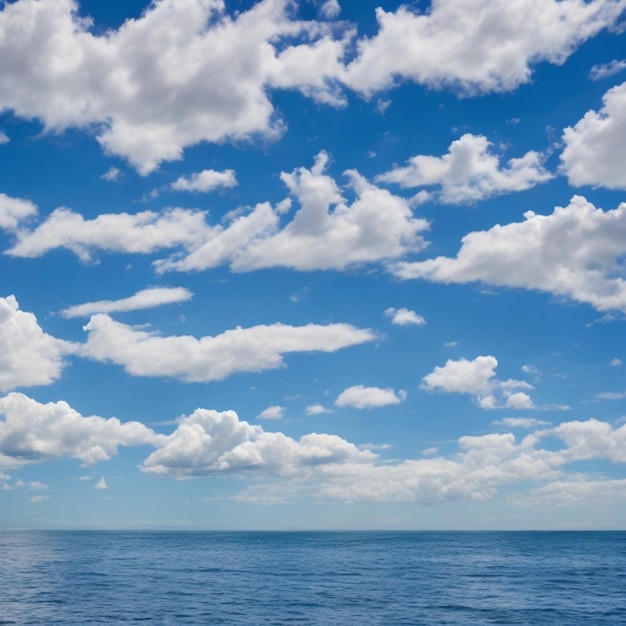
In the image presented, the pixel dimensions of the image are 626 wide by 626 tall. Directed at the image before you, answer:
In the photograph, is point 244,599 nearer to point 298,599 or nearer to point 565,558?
point 298,599

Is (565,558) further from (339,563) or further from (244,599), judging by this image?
(244,599)

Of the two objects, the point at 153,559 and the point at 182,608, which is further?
the point at 153,559

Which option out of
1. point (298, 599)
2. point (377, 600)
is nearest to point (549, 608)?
point (377, 600)

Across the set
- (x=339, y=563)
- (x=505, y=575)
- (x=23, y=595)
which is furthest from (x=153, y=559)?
(x=505, y=575)

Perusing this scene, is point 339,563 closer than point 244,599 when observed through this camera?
No

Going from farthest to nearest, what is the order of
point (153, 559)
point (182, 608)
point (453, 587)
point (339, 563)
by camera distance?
1. point (153, 559)
2. point (339, 563)
3. point (453, 587)
4. point (182, 608)

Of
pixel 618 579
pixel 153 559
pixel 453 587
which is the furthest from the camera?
pixel 153 559

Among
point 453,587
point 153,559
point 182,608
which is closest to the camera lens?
point 182,608

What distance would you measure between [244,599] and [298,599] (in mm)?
6569

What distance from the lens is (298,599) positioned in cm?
7662

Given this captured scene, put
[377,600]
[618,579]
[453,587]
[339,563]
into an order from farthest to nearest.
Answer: [339,563] → [618,579] → [453,587] → [377,600]

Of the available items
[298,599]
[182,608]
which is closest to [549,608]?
[298,599]

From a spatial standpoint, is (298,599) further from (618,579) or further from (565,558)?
(565,558)

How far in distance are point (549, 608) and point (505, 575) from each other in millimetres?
38015
